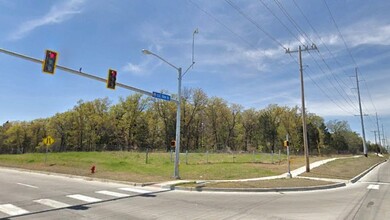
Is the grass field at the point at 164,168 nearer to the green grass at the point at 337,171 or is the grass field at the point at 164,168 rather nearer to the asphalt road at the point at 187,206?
the green grass at the point at 337,171

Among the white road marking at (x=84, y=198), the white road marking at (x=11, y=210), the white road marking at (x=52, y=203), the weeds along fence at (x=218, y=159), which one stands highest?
the weeds along fence at (x=218, y=159)

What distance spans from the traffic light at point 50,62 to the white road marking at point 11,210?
6.14 meters

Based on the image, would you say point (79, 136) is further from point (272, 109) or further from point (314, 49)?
point (314, 49)

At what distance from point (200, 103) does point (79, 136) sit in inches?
1423

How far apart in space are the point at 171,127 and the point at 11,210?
74.1 meters

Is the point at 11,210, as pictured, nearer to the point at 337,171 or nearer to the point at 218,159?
the point at 337,171

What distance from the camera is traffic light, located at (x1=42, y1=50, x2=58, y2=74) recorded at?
14.2 m

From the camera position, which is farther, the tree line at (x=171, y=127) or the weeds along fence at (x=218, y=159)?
the tree line at (x=171, y=127)

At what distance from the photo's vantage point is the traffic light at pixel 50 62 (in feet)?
46.5

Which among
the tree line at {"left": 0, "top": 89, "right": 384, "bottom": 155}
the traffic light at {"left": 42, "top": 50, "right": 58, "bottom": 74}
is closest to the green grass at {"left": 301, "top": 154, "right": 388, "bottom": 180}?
the traffic light at {"left": 42, "top": 50, "right": 58, "bottom": 74}

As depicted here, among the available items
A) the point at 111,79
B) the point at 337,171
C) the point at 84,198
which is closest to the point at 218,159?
the point at 337,171

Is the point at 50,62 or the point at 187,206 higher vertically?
the point at 50,62

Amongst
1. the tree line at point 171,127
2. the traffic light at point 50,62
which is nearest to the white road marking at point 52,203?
the traffic light at point 50,62

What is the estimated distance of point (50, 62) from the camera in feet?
46.9
